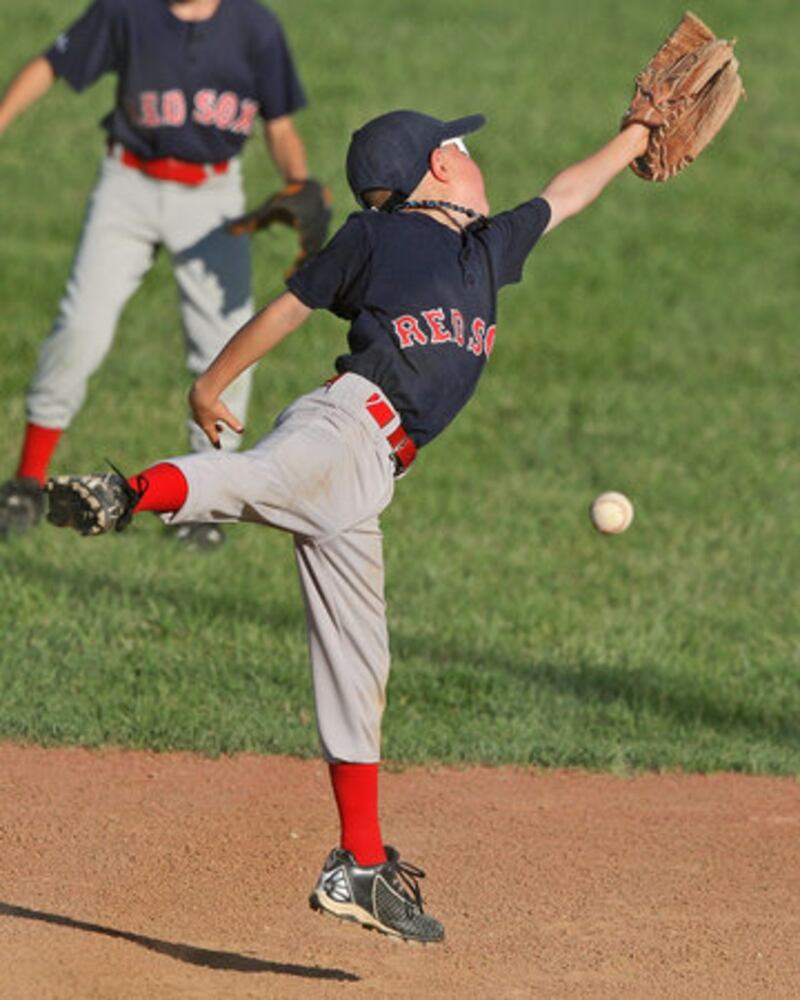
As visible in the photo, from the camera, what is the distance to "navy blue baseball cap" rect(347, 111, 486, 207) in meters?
5.45

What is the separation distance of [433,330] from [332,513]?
52 centimetres

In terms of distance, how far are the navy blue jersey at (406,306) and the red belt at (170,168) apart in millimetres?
3934

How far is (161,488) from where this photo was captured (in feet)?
16.1

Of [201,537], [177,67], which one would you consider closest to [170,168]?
[177,67]

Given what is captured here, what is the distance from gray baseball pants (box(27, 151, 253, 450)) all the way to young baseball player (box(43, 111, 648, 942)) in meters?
3.78

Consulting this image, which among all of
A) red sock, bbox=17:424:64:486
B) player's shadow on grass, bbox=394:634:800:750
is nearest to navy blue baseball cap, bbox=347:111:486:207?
player's shadow on grass, bbox=394:634:800:750

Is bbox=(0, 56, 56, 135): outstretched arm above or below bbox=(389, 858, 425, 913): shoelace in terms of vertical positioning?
above

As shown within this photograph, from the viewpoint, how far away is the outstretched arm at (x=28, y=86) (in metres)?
9.05

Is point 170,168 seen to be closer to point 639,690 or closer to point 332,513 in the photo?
point 639,690

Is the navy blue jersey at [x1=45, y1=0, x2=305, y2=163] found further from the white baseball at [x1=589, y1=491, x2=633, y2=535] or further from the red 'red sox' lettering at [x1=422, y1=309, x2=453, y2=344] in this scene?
the red 'red sox' lettering at [x1=422, y1=309, x2=453, y2=344]

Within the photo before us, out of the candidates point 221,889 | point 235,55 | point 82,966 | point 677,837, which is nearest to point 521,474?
point 235,55

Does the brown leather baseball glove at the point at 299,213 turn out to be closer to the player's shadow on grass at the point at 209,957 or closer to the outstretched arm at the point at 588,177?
the outstretched arm at the point at 588,177

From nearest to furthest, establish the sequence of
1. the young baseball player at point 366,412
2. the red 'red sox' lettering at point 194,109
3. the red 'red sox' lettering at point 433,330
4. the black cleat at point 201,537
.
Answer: the young baseball player at point 366,412, the red 'red sox' lettering at point 433,330, the red 'red sox' lettering at point 194,109, the black cleat at point 201,537

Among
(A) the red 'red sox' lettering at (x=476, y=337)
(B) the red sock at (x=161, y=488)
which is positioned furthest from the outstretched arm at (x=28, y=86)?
(B) the red sock at (x=161, y=488)
